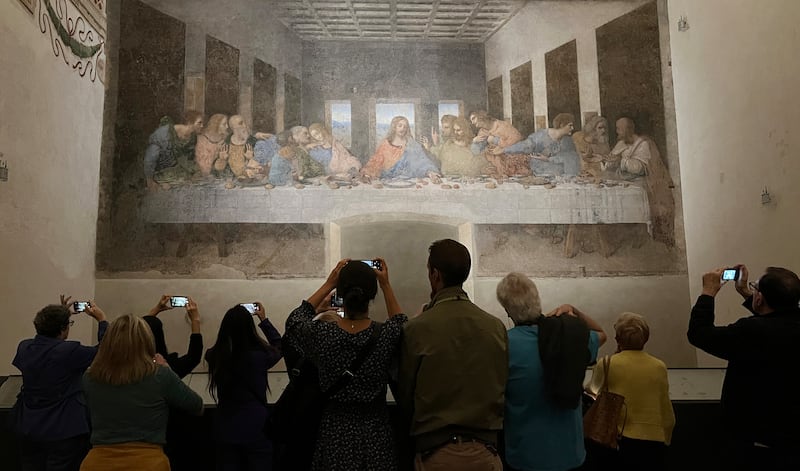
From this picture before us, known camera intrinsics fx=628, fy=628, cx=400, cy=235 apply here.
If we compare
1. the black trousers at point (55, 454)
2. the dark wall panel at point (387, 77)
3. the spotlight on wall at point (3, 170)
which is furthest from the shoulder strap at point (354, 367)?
the dark wall panel at point (387, 77)

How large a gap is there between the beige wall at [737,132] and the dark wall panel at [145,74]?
7.20 meters

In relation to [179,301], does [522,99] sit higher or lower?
higher

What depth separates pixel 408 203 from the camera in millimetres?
8820

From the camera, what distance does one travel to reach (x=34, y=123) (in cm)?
710

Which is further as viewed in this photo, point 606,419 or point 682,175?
point 682,175

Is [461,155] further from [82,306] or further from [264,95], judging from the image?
[82,306]

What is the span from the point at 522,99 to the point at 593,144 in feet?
4.00

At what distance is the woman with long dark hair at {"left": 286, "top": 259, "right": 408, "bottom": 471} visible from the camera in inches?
100

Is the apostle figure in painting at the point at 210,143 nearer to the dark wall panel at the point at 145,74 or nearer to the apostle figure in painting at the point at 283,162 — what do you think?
the dark wall panel at the point at 145,74

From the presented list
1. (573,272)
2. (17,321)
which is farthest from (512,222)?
(17,321)

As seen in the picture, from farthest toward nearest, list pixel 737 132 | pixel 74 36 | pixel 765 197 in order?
pixel 737 132 < pixel 74 36 < pixel 765 197

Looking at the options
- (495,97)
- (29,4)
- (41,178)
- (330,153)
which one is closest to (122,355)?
(41,178)

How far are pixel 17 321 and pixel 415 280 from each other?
4686 millimetres

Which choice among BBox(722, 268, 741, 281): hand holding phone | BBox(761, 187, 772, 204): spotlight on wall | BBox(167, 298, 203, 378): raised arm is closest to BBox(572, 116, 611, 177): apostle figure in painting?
BBox(761, 187, 772, 204): spotlight on wall
